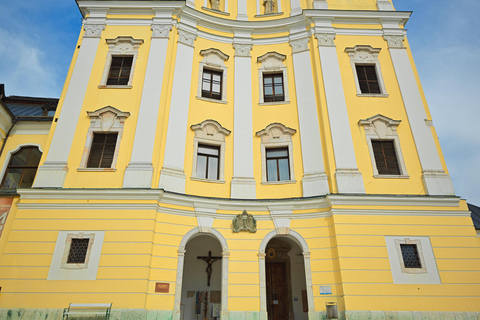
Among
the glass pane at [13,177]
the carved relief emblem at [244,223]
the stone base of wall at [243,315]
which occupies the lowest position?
the stone base of wall at [243,315]

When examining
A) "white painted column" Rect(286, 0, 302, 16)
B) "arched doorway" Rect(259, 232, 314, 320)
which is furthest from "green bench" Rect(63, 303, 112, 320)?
"white painted column" Rect(286, 0, 302, 16)

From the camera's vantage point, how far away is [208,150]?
14.4 meters

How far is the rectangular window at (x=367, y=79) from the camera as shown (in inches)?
606

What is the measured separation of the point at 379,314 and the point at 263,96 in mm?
10390

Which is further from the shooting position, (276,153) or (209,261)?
(276,153)

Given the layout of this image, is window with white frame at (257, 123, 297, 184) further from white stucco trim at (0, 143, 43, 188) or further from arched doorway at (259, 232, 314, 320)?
white stucco trim at (0, 143, 43, 188)

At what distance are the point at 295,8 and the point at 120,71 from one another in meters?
10.1

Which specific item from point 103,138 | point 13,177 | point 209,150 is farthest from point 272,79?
point 13,177

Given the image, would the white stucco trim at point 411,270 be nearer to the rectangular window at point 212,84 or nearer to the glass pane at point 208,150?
the glass pane at point 208,150

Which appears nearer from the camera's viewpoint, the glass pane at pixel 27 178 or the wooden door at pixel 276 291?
the wooden door at pixel 276 291

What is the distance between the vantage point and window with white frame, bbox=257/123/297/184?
46.1ft

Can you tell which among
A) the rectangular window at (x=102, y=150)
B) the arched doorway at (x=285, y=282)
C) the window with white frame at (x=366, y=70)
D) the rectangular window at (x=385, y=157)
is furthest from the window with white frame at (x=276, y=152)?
the rectangular window at (x=102, y=150)

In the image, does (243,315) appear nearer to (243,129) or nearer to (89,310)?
(89,310)

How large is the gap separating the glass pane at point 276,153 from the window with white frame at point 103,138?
6495 millimetres
